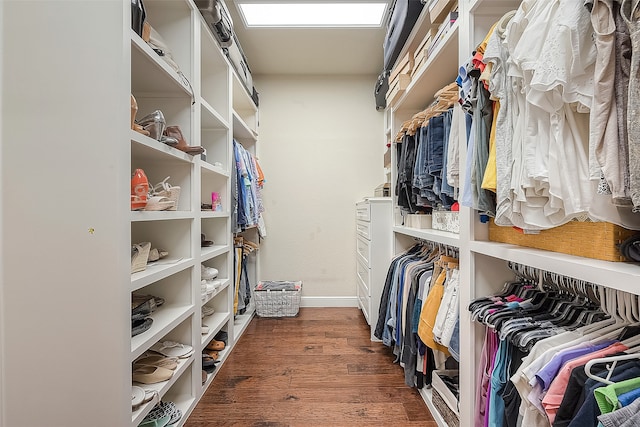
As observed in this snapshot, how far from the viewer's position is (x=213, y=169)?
1.89m

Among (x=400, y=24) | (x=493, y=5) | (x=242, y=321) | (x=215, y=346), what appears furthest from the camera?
(x=242, y=321)

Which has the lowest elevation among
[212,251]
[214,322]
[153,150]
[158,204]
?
[214,322]

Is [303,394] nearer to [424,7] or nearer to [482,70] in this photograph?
[482,70]

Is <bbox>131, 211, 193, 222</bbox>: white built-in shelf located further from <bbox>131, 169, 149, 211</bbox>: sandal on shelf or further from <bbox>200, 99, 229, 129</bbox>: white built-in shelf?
<bbox>200, 99, 229, 129</bbox>: white built-in shelf

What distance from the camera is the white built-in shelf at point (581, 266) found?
59 centimetres

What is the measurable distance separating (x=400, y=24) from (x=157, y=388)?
225 cm

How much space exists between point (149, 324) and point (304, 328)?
1.58 metres

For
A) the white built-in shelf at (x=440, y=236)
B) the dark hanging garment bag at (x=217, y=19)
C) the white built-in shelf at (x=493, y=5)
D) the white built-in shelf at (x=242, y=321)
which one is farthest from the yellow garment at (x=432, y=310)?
the dark hanging garment bag at (x=217, y=19)

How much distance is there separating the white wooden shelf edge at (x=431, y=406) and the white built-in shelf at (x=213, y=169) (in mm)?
1696

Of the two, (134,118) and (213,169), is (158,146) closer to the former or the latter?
(134,118)

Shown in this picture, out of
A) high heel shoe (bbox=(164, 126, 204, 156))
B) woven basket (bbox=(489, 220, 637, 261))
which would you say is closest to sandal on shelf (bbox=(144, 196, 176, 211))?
high heel shoe (bbox=(164, 126, 204, 156))

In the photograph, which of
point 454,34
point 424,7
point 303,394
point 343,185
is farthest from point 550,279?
point 343,185

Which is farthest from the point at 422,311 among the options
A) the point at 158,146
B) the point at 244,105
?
the point at 244,105

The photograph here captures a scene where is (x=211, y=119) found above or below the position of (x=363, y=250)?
above
